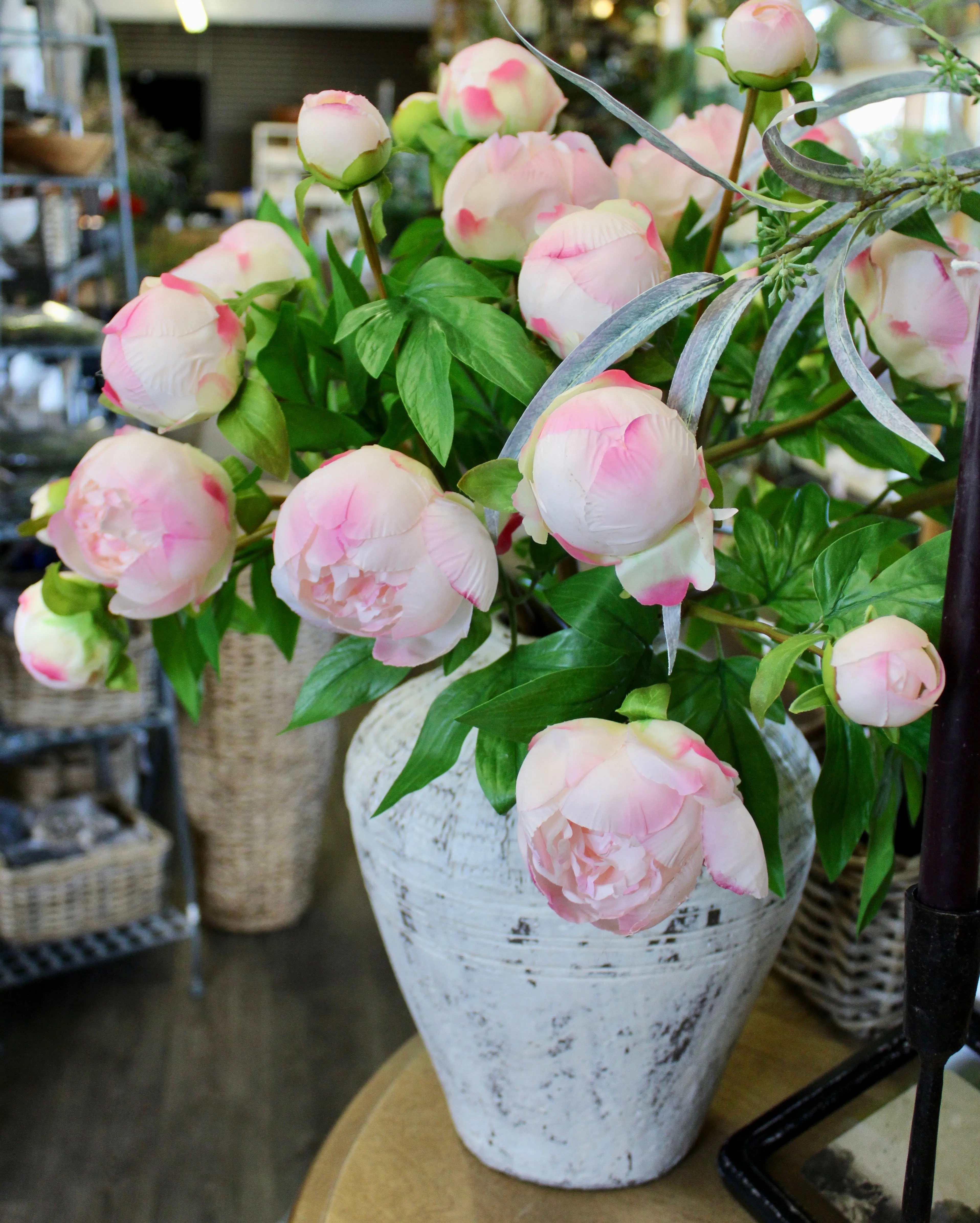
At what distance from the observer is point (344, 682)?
0.54 metres

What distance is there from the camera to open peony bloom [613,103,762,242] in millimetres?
568

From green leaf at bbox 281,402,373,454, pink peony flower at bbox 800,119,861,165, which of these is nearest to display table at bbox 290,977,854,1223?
green leaf at bbox 281,402,373,454

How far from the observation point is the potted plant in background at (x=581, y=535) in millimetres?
401

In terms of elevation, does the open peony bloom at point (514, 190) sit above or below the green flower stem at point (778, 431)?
above

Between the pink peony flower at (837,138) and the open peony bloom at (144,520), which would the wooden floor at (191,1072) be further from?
the pink peony flower at (837,138)

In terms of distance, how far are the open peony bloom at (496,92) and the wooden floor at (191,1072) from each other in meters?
1.57

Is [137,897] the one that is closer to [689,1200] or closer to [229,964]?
[229,964]

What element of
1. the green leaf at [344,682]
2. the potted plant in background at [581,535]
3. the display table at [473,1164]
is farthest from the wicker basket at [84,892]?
the green leaf at [344,682]

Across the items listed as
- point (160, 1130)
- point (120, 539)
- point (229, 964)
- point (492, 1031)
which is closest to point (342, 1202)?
point (492, 1031)

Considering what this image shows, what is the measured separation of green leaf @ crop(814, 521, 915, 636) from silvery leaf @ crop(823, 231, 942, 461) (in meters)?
0.05

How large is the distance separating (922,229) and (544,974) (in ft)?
1.29

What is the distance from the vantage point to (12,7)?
1.92 m

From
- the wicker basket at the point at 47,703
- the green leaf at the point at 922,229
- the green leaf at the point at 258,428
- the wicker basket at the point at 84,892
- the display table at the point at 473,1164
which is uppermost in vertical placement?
the green leaf at the point at 922,229

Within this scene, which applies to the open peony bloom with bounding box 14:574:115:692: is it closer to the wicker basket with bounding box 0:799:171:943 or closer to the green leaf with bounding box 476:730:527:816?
the green leaf with bounding box 476:730:527:816
